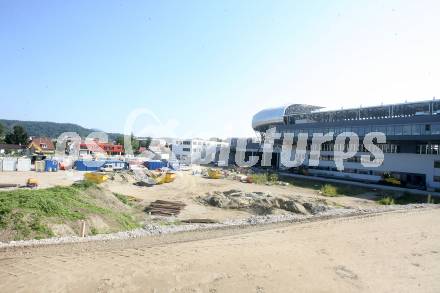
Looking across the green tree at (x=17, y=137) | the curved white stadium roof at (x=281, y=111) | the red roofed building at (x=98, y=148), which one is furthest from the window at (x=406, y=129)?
the green tree at (x=17, y=137)

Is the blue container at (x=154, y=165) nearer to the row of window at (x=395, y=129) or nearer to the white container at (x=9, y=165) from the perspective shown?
the white container at (x=9, y=165)

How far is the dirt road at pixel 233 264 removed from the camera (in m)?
11.2

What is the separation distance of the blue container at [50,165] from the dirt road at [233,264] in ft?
148

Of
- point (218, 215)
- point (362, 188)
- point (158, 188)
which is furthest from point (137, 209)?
point (362, 188)

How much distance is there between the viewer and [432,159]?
46312 mm

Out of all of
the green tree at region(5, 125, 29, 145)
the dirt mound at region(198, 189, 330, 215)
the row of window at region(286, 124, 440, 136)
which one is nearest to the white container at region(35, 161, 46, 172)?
the dirt mound at region(198, 189, 330, 215)

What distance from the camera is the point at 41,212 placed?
1723cm

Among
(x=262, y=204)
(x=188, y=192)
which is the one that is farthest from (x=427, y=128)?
(x=188, y=192)

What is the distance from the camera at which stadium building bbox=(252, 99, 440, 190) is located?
1837 inches

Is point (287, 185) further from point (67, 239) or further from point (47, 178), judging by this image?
point (67, 239)

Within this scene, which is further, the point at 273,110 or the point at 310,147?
the point at 273,110

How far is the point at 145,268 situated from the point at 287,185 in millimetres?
41953

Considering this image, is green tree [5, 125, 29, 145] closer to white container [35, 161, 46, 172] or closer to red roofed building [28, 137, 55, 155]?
red roofed building [28, 137, 55, 155]

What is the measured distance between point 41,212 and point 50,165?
1652 inches
